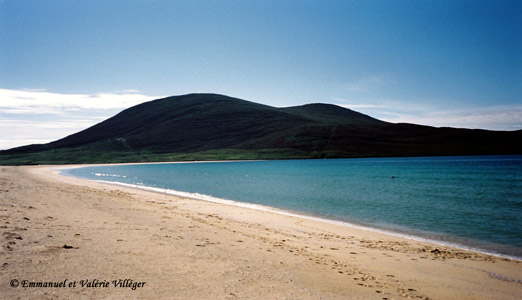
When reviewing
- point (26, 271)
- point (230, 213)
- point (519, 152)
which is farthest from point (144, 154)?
point (519, 152)

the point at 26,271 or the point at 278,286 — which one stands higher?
the point at 26,271

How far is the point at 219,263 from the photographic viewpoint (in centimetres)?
952

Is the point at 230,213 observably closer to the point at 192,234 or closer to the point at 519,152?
the point at 192,234

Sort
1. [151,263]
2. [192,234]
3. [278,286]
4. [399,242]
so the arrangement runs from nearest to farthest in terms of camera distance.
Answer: [278,286] < [151,263] < [192,234] < [399,242]

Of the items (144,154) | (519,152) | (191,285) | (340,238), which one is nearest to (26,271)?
(191,285)

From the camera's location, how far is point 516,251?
14.1 m

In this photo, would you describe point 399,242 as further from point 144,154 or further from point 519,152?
point 519,152

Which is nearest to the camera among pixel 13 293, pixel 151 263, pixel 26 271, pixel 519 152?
pixel 13 293

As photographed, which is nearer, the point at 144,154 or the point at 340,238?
the point at 340,238

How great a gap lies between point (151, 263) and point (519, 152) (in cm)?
23653

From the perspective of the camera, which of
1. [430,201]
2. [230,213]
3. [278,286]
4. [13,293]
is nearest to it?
[13,293]

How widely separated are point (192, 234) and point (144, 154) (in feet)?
656

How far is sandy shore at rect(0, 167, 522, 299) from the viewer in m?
7.36

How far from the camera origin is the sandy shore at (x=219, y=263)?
7355 millimetres
